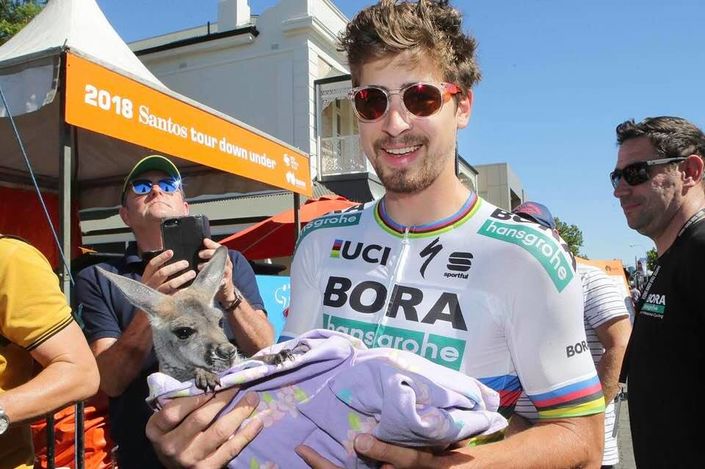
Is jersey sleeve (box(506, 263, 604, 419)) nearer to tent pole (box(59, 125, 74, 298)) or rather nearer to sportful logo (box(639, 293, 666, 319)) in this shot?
sportful logo (box(639, 293, 666, 319))

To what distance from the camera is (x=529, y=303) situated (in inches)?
60.0

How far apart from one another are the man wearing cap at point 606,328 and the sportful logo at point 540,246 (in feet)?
6.06

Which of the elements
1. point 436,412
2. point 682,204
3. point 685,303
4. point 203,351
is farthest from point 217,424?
point 682,204

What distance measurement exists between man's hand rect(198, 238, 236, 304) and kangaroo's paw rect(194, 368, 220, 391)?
0.61 m

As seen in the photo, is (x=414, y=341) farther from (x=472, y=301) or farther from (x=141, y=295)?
(x=141, y=295)

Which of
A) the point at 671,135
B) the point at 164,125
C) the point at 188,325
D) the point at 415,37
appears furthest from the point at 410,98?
the point at 164,125

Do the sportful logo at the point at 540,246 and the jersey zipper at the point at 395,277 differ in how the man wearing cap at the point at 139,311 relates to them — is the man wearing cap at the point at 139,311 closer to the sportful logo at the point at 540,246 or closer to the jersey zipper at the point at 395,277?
the jersey zipper at the point at 395,277

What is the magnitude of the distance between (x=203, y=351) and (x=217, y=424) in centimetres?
27

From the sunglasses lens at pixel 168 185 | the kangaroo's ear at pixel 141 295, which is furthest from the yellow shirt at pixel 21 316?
the sunglasses lens at pixel 168 185

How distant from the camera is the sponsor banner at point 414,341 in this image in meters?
1.57

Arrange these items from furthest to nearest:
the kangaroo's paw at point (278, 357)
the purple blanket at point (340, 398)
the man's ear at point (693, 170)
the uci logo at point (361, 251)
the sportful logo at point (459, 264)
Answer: the man's ear at point (693, 170), the uci logo at point (361, 251), the sportful logo at point (459, 264), the kangaroo's paw at point (278, 357), the purple blanket at point (340, 398)

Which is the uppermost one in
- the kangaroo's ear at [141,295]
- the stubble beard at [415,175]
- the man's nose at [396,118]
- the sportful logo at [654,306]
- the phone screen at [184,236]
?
the man's nose at [396,118]

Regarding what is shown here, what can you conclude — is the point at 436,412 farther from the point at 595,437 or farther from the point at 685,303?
the point at 685,303

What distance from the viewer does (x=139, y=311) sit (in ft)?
8.41
